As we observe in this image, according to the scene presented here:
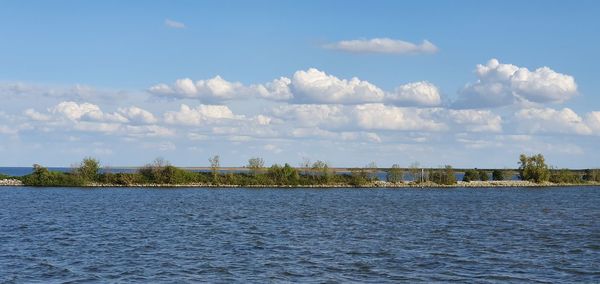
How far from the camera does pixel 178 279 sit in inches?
1185

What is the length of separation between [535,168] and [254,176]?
267 ft

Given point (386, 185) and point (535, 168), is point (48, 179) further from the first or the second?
point (535, 168)

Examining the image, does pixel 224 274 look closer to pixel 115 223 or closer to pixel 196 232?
pixel 196 232

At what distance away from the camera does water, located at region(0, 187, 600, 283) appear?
31.8 m

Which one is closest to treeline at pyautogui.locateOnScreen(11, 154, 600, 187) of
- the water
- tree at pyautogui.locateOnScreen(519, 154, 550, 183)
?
tree at pyautogui.locateOnScreen(519, 154, 550, 183)

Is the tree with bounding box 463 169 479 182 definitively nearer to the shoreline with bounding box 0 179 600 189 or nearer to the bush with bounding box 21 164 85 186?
the shoreline with bounding box 0 179 600 189

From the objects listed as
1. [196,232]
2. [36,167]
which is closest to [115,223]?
[196,232]

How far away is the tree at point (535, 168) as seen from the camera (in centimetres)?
18375

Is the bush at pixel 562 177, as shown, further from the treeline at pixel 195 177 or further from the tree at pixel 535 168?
the treeline at pixel 195 177

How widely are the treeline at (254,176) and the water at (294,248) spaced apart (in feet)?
266

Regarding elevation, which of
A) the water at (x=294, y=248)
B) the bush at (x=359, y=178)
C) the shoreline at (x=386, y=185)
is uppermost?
the bush at (x=359, y=178)

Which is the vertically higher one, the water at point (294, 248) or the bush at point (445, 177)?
the bush at point (445, 177)

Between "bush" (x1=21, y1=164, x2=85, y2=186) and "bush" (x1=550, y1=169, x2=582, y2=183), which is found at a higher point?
"bush" (x1=550, y1=169, x2=582, y2=183)

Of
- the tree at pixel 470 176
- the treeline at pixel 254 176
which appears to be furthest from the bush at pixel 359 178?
the tree at pixel 470 176
